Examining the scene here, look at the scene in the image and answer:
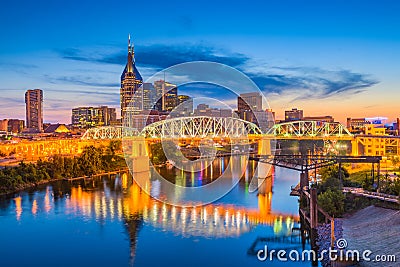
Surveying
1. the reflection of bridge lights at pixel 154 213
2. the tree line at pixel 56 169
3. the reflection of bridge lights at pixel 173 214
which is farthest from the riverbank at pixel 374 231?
the tree line at pixel 56 169

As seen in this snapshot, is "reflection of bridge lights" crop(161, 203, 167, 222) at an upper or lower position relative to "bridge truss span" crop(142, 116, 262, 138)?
lower

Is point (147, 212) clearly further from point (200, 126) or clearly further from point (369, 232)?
point (200, 126)

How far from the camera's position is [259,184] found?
15.6 m

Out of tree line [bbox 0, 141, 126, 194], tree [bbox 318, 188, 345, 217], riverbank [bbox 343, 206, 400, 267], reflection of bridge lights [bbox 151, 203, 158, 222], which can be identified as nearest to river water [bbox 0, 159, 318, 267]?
reflection of bridge lights [bbox 151, 203, 158, 222]

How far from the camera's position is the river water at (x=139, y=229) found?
7.47 metres

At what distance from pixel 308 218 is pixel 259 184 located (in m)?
6.87

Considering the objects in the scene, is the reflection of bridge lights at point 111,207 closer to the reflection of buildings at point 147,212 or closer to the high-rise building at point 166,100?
the reflection of buildings at point 147,212

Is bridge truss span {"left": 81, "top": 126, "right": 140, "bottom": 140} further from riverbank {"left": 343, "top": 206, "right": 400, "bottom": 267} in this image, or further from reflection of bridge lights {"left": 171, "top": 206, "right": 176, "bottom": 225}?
riverbank {"left": 343, "top": 206, "right": 400, "bottom": 267}

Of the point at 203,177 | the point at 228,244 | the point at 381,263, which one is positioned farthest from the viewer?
the point at 203,177

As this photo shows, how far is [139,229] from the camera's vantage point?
919cm

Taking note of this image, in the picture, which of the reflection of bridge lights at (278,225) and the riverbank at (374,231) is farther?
the reflection of bridge lights at (278,225)

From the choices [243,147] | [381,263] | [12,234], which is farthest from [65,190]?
[243,147]

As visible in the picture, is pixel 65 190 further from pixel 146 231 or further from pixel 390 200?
pixel 390 200

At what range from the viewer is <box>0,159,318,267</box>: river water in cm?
747
